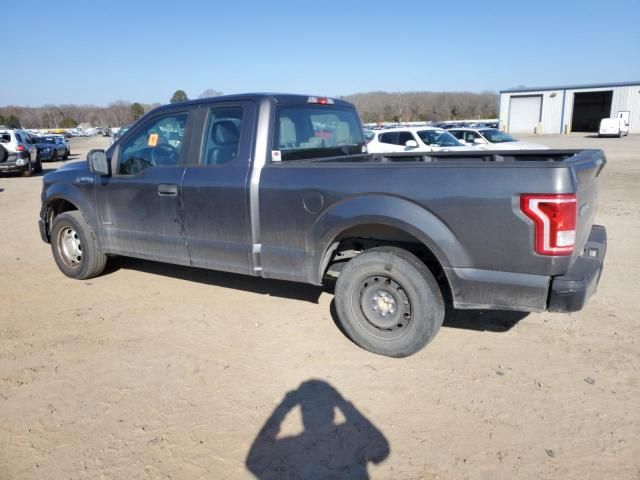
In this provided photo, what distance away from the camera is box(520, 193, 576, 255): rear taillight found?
A: 2947 mm

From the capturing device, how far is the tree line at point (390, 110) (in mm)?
113812

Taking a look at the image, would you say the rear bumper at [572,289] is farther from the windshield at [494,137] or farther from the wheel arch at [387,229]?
the windshield at [494,137]

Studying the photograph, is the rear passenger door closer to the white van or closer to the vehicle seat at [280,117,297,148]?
the vehicle seat at [280,117,297,148]

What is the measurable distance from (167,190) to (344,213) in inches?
75.2

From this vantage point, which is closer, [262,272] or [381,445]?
[381,445]

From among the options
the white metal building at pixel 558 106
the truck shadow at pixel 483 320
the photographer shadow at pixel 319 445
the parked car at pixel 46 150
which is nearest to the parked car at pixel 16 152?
the parked car at pixel 46 150

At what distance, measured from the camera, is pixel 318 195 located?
3.85 m

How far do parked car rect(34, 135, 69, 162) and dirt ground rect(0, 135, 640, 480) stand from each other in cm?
2360

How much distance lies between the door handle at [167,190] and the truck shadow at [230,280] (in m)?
1.34

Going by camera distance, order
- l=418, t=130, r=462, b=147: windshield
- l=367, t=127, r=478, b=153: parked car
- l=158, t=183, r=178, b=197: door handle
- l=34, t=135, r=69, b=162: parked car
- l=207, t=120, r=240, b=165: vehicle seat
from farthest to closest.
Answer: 1. l=34, t=135, r=69, b=162: parked car
2. l=418, t=130, r=462, b=147: windshield
3. l=367, t=127, r=478, b=153: parked car
4. l=158, t=183, r=178, b=197: door handle
5. l=207, t=120, r=240, b=165: vehicle seat

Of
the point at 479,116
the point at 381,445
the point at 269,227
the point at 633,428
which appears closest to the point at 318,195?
the point at 269,227

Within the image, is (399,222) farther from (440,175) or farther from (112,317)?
(112,317)

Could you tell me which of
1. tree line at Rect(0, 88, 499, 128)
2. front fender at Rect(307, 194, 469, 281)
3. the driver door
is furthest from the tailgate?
tree line at Rect(0, 88, 499, 128)

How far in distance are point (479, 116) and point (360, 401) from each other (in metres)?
129
